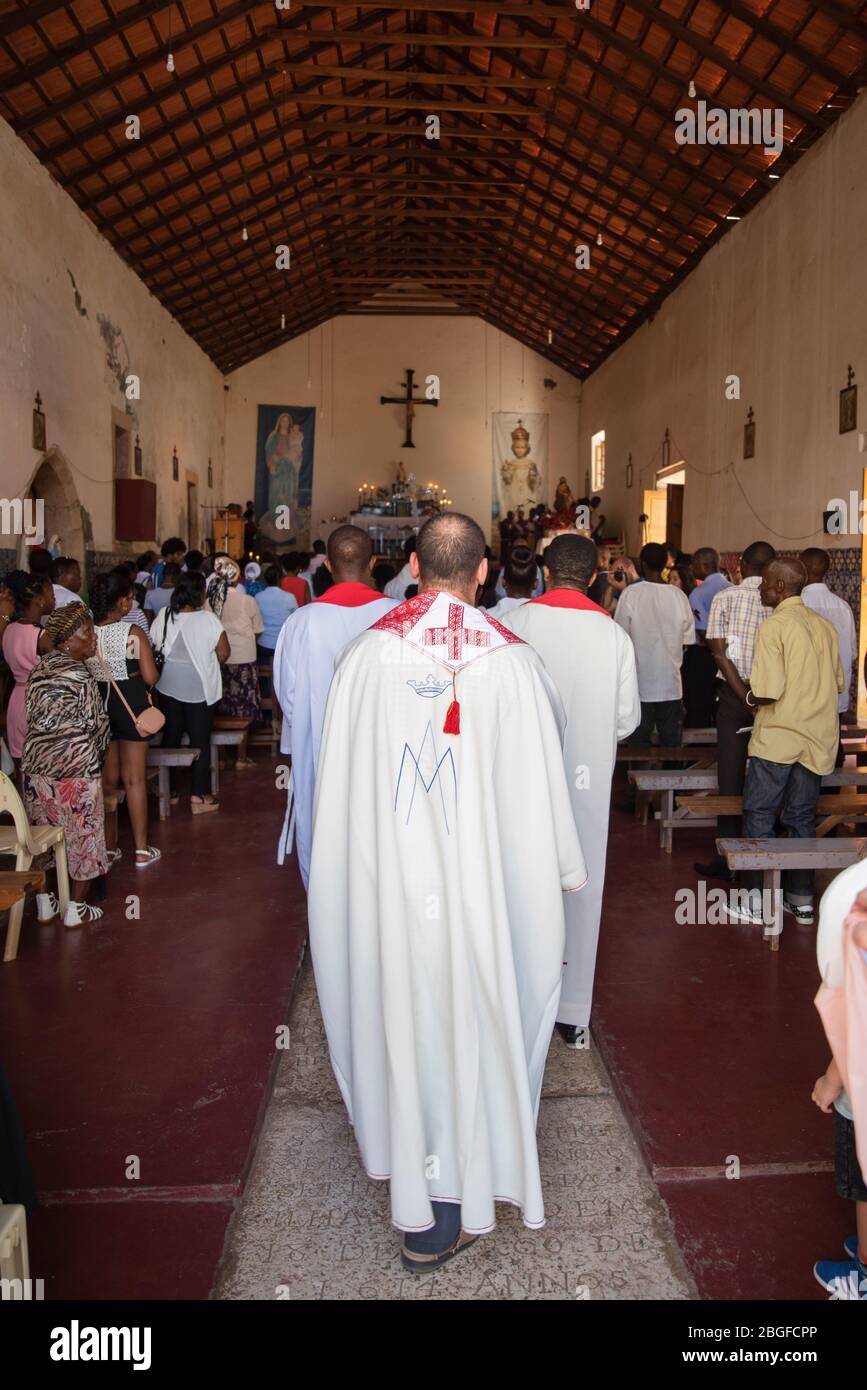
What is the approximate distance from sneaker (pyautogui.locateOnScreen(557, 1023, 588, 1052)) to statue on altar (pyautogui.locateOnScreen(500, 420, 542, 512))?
1710 cm

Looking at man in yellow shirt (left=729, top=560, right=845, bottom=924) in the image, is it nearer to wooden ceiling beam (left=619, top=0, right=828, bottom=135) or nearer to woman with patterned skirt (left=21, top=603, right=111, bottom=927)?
woman with patterned skirt (left=21, top=603, right=111, bottom=927)

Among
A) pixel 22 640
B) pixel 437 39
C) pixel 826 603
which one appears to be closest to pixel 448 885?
pixel 22 640

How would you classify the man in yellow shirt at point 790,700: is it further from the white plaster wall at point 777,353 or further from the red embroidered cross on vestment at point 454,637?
the white plaster wall at point 777,353

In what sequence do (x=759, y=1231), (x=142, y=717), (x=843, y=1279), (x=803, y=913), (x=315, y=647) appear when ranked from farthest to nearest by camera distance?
1. (x=142, y=717)
2. (x=803, y=913)
3. (x=315, y=647)
4. (x=759, y=1231)
5. (x=843, y=1279)

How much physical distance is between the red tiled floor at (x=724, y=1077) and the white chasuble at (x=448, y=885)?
516 millimetres

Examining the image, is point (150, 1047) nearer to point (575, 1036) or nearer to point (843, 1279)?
point (575, 1036)

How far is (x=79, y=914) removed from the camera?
13.8 feet

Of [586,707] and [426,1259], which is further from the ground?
[586,707]

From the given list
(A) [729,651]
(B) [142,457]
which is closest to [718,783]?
(A) [729,651]

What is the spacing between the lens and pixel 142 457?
1302cm

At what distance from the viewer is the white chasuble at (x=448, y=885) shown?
7.03ft

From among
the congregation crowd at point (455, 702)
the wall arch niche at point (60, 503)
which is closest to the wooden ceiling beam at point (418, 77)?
the wall arch niche at point (60, 503)

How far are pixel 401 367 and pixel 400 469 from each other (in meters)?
1.91

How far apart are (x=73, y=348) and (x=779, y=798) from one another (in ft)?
27.7
